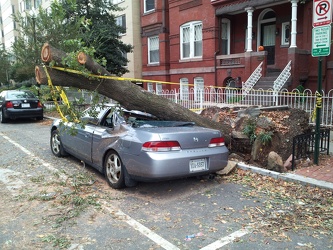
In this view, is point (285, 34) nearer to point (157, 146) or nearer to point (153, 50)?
point (153, 50)

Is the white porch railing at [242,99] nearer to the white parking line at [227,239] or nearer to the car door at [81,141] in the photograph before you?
the car door at [81,141]

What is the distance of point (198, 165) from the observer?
4906mm

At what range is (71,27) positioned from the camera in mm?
14883

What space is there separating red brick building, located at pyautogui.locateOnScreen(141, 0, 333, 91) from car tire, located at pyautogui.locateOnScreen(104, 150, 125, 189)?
420 inches

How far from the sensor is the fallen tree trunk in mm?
5520

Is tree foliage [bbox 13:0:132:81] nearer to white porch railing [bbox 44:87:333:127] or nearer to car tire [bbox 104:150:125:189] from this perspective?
white porch railing [bbox 44:87:333:127]

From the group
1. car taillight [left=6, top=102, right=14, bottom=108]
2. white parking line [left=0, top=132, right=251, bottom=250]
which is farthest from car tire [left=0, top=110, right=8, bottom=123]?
white parking line [left=0, top=132, right=251, bottom=250]

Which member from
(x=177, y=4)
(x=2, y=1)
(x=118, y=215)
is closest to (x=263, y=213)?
(x=118, y=215)

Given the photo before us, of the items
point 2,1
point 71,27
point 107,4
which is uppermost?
Answer: point 2,1

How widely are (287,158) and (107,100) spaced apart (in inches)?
153

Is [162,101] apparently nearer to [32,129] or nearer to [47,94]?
[47,94]

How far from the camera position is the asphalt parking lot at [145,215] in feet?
11.6

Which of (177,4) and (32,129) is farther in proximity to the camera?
(177,4)

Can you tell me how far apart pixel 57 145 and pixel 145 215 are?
395cm
